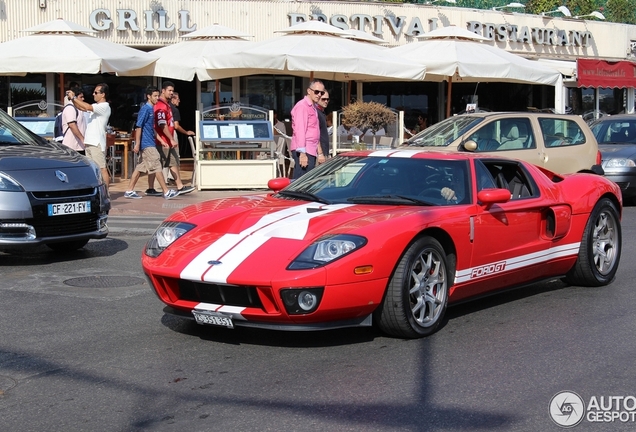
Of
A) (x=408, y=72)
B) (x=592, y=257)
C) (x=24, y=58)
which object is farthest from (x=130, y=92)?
(x=592, y=257)

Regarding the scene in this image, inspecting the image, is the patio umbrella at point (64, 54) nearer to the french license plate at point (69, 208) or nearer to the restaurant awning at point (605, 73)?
the french license plate at point (69, 208)

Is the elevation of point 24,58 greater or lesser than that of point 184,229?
greater

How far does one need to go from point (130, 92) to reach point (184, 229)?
16839 mm

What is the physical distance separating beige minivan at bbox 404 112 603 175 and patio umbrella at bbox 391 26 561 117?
4.90 meters

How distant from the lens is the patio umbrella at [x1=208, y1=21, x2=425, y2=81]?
17.2 meters

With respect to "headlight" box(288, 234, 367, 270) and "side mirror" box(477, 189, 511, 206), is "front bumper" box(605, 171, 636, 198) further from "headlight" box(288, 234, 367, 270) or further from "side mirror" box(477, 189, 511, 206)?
"headlight" box(288, 234, 367, 270)

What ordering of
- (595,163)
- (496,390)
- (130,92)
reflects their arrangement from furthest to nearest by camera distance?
1. (130,92)
2. (595,163)
3. (496,390)

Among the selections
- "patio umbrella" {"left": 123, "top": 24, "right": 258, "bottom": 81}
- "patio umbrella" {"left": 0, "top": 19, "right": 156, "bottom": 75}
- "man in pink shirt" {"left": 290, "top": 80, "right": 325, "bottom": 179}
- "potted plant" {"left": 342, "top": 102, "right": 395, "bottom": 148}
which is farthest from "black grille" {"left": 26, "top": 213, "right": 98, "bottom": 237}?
"potted plant" {"left": 342, "top": 102, "right": 395, "bottom": 148}

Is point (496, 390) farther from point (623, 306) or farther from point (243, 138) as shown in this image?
point (243, 138)

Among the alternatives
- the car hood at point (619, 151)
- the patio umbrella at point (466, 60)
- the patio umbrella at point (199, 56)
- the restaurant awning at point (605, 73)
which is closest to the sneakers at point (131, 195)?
the patio umbrella at point (199, 56)

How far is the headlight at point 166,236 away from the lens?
643 centimetres

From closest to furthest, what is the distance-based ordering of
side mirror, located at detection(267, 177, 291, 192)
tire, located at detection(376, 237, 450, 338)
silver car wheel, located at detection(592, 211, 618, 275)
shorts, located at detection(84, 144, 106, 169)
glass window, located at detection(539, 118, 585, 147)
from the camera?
1. tire, located at detection(376, 237, 450, 338)
2. side mirror, located at detection(267, 177, 291, 192)
3. silver car wheel, located at detection(592, 211, 618, 275)
4. glass window, located at detection(539, 118, 585, 147)
5. shorts, located at detection(84, 144, 106, 169)

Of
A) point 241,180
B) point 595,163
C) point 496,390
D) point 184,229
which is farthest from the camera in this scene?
point 241,180

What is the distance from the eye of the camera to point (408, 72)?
1775cm
